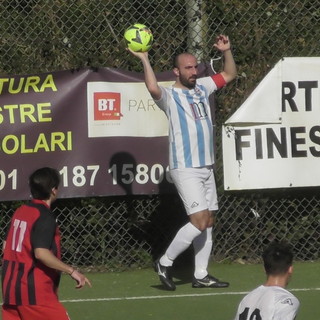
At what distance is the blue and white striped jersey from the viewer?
9359 mm

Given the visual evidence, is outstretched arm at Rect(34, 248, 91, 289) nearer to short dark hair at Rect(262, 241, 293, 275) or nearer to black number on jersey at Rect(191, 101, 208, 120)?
short dark hair at Rect(262, 241, 293, 275)

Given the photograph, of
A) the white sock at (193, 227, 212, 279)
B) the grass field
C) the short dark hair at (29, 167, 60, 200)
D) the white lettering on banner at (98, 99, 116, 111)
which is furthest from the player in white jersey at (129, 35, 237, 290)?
the short dark hair at (29, 167, 60, 200)

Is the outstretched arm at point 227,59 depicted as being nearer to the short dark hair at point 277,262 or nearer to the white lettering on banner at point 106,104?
the white lettering on banner at point 106,104

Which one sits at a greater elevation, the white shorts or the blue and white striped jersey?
the blue and white striped jersey

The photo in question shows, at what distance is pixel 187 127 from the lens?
9.37 meters

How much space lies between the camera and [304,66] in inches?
413

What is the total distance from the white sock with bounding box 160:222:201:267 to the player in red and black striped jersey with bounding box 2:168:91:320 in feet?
9.41

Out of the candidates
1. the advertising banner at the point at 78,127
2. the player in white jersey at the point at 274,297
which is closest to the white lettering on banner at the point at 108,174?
the advertising banner at the point at 78,127

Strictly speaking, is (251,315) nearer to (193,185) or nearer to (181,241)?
(193,185)

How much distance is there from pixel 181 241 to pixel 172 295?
453 millimetres

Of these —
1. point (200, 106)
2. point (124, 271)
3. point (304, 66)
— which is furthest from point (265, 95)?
point (124, 271)

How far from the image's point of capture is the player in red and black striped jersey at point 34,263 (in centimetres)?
658

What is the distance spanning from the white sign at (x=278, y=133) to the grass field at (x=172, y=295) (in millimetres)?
839

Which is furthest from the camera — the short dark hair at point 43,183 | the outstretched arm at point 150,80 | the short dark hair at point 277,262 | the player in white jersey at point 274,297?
the outstretched arm at point 150,80
